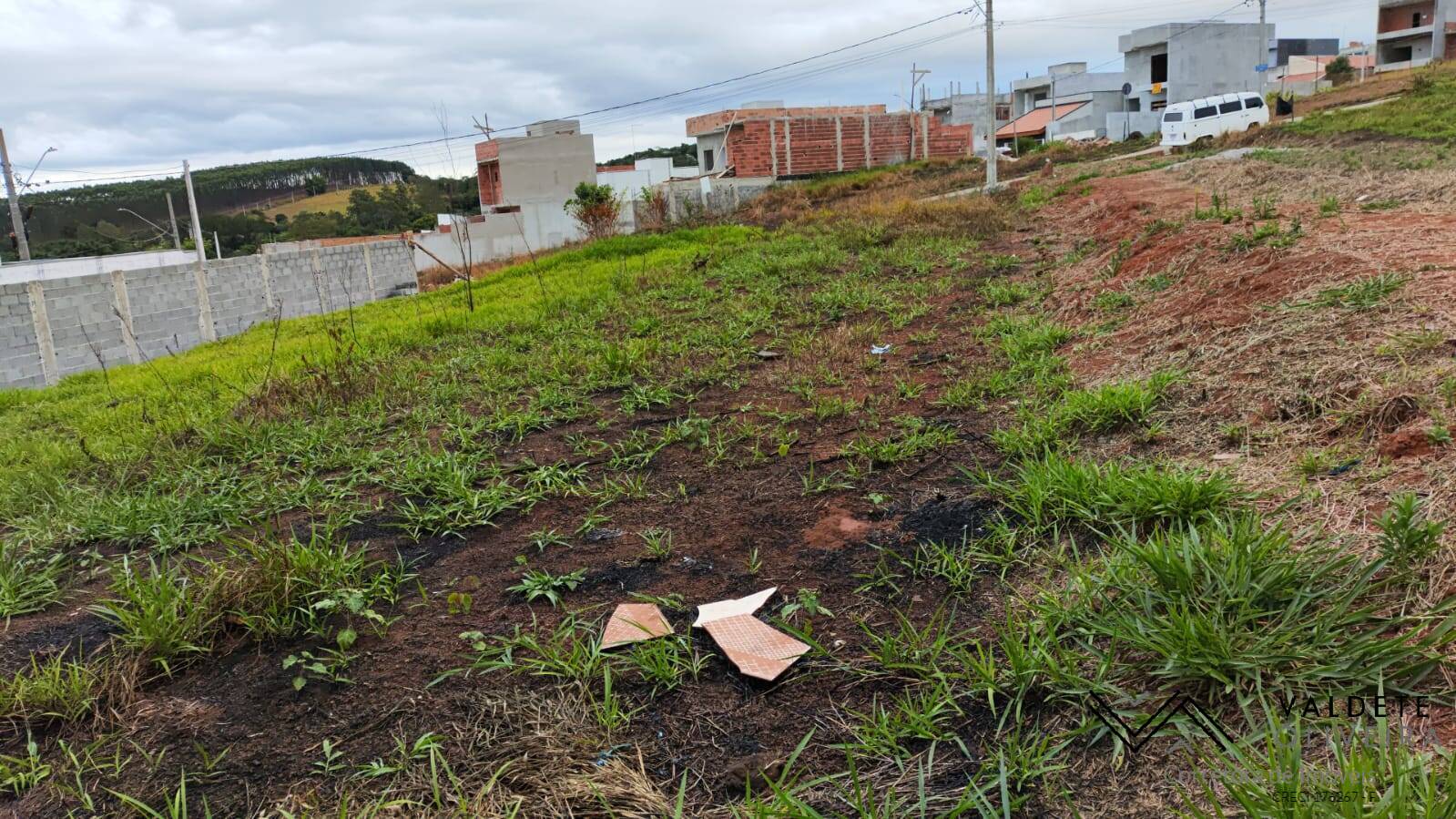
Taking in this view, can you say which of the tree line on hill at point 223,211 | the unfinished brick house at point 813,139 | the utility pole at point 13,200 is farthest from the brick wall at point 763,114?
the utility pole at point 13,200

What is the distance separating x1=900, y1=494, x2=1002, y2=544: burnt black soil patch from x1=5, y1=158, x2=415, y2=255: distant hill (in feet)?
107

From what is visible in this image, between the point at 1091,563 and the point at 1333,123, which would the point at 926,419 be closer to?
the point at 1091,563

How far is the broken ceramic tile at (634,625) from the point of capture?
7.67 feet

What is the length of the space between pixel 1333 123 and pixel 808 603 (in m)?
19.6

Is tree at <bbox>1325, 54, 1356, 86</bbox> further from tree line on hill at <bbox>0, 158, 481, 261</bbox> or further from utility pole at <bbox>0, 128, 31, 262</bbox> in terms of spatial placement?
utility pole at <bbox>0, 128, 31, 262</bbox>

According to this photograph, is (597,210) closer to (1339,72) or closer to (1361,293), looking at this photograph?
(1361,293)

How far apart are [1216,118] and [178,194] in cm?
4638

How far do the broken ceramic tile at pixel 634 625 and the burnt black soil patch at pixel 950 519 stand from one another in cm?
93

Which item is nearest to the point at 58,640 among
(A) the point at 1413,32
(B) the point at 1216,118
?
(B) the point at 1216,118

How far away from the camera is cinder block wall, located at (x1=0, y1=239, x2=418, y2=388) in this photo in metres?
12.4

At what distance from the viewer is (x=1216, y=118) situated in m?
22.0

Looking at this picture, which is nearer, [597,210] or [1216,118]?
[597,210]

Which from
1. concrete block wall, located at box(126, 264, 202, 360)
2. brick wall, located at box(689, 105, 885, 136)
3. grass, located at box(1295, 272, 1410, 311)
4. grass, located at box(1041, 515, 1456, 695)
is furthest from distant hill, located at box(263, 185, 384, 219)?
grass, located at box(1041, 515, 1456, 695)

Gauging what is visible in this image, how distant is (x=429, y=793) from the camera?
1.82 metres
